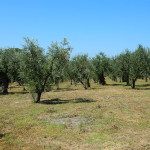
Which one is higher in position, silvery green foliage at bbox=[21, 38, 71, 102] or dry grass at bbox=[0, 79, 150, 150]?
silvery green foliage at bbox=[21, 38, 71, 102]

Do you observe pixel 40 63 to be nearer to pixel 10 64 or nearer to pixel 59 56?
pixel 59 56

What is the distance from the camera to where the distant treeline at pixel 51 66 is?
2308 centimetres

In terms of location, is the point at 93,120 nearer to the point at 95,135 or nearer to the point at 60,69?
the point at 95,135

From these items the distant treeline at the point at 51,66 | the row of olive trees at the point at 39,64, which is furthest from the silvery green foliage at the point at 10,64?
the row of olive trees at the point at 39,64

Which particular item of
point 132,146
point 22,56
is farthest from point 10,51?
point 132,146

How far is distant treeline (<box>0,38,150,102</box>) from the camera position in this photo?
23078 mm

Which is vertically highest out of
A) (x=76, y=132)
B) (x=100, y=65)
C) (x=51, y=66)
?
(x=100, y=65)

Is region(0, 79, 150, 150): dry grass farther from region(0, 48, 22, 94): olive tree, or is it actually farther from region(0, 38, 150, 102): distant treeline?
region(0, 48, 22, 94): olive tree

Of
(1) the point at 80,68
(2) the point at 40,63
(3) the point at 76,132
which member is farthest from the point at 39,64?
(1) the point at 80,68

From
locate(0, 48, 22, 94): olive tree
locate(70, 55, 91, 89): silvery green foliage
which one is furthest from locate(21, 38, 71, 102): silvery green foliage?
locate(70, 55, 91, 89): silvery green foliage

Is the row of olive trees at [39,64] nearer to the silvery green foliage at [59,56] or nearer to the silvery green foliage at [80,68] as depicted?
the silvery green foliage at [59,56]

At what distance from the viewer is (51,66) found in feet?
77.4

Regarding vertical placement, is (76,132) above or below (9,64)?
below

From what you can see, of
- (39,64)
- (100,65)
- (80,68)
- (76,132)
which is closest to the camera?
(76,132)
